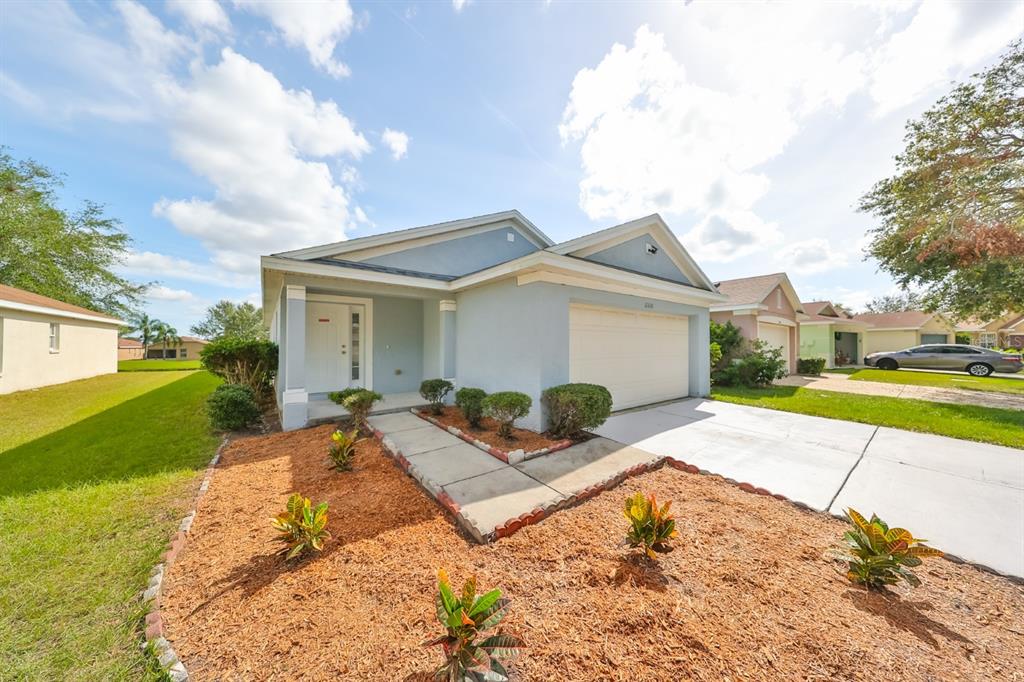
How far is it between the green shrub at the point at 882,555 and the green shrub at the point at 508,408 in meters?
3.83

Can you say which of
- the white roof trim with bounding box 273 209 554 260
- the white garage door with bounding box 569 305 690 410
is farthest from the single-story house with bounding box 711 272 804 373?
the white roof trim with bounding box 273 209 554 260

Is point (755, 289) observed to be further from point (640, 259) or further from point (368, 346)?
point (368, 346)

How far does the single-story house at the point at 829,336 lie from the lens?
19234 mm

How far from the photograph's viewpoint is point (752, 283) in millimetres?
15789

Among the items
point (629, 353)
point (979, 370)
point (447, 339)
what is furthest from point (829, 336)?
point (447, 339)

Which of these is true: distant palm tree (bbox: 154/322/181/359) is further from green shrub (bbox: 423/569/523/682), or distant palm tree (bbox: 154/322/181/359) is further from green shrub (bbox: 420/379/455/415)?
green shrub (bbox: 423/569/523/682)

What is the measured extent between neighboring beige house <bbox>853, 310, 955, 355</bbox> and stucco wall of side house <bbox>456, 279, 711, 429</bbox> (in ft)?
96.4

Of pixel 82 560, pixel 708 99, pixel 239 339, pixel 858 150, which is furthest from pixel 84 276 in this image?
pixel 858 150

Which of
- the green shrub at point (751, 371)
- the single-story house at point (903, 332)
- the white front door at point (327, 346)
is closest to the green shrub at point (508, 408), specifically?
the white front door at point (327, 346)

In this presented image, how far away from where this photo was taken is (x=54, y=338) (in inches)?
542

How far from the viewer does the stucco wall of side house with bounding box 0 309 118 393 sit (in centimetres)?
1138

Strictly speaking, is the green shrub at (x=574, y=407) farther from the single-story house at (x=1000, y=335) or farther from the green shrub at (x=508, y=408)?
the single-story house at (x=1000, y=335)

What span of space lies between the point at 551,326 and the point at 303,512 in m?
4.35

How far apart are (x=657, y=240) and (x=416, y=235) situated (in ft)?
20.4
